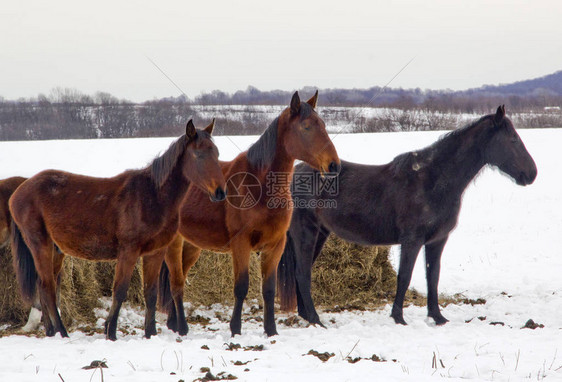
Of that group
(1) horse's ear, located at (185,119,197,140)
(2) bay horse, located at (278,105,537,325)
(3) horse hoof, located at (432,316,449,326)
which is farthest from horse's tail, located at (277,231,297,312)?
(1) horse's ear, located at (185,119,197,140)

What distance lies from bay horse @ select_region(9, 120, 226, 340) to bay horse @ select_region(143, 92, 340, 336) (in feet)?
1.29

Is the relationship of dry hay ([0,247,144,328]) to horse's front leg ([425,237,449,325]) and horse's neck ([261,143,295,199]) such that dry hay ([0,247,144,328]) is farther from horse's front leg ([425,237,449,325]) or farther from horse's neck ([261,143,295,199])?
horse's front leg ([425,237,449,325])

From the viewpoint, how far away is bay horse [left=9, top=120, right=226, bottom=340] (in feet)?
17.1

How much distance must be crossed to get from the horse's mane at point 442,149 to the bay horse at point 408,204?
0.01 metres

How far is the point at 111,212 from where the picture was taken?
538cm

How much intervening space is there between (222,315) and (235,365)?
318cm

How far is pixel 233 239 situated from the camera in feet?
18.1

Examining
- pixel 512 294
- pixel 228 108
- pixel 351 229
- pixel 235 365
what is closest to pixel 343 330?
pixel 351 229

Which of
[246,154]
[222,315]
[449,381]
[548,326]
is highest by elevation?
[246,154]

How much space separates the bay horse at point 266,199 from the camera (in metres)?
5.38

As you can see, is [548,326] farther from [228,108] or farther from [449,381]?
[228,108]

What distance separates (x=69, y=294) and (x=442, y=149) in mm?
4996

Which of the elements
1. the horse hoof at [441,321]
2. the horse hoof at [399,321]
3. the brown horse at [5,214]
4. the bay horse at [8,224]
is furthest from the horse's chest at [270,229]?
the brown horse at [5,214]

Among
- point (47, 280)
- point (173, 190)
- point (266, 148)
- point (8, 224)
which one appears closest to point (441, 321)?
point (266, 148)
